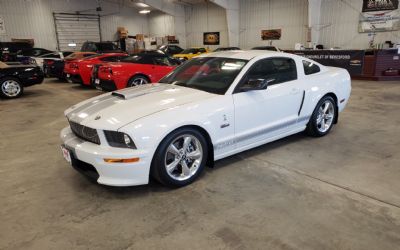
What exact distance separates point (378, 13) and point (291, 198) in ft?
49.3

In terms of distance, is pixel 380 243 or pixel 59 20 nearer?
pixel 380 243

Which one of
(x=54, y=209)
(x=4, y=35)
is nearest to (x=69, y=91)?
(x=54, y=209)

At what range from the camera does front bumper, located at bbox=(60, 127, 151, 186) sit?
280cm

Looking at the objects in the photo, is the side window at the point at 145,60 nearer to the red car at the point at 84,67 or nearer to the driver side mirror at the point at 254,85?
the red car at the point at 84,67

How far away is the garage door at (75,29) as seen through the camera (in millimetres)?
21172

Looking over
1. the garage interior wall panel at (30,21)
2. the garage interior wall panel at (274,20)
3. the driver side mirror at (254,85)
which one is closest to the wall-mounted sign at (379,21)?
the garage interior wall panel at (274,20)

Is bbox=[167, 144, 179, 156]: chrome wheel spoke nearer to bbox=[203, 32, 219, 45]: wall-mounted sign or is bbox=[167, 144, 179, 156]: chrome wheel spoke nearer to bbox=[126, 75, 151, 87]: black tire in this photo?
bbox=[126, 75, 151, 87]: black tire

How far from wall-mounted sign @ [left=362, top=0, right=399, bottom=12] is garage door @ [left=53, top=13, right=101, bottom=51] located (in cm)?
1778

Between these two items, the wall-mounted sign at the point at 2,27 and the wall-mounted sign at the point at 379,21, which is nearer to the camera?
the wall-mounted sign at the point at 379,21

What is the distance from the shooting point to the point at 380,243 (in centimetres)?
228

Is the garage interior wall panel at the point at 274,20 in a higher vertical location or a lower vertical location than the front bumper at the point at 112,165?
higher

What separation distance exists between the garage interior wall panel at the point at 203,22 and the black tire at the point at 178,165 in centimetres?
1927

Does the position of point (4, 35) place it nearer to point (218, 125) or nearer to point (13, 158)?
point (13, 158)

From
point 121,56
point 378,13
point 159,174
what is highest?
point 378,13
